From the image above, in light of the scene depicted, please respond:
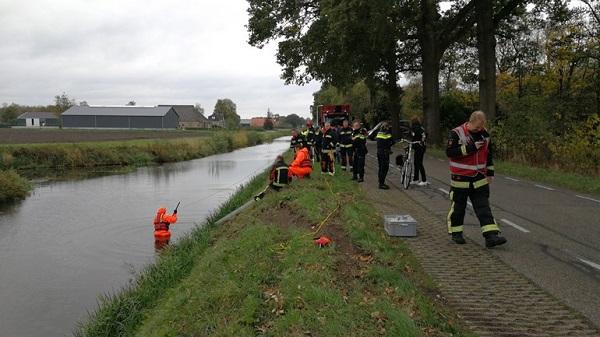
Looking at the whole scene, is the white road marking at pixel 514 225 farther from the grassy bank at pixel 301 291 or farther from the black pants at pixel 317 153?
the black pants at pixel 317 153

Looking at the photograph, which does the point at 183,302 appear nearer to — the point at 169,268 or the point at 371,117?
the point at 169,268

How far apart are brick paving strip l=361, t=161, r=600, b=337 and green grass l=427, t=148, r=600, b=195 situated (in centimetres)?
750

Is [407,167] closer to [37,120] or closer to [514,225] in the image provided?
[514,225]

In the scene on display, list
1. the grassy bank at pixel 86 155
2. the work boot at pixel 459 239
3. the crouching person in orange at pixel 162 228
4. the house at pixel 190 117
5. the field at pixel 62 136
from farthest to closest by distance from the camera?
the house at pixel 190 117, the field at pixel 62 136, the grassy bank at pixel 86 155, the crouching person in orange at pixel 162 228, the work boot at pixel 459 239

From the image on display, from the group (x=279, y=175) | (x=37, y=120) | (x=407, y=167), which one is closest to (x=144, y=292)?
(x=279, y=175)

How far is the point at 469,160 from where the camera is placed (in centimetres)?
743

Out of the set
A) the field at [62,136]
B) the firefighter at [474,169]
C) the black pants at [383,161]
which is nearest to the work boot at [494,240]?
the firefighter at [474,169]

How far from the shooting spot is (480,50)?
24219 millimetres

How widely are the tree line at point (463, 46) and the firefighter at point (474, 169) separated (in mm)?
11208

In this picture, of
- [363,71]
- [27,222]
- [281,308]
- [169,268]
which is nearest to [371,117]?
[363,71]

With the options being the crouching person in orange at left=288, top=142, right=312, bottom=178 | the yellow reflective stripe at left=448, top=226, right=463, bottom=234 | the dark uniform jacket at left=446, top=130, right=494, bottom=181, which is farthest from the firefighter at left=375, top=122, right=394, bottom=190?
the dark uniform jacket at left=446, top=130, right=494, bottom=181

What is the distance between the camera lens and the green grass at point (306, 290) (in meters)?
4.75

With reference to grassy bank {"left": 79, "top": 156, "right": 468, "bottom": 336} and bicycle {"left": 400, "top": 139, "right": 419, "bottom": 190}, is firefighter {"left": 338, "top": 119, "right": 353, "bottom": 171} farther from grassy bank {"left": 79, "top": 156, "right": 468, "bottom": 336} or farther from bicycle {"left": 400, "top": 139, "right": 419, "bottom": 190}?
grassy bank {"left": 79, "top": 156, "right": 468, "bottom": 336}

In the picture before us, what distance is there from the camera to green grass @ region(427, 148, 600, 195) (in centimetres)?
1390
